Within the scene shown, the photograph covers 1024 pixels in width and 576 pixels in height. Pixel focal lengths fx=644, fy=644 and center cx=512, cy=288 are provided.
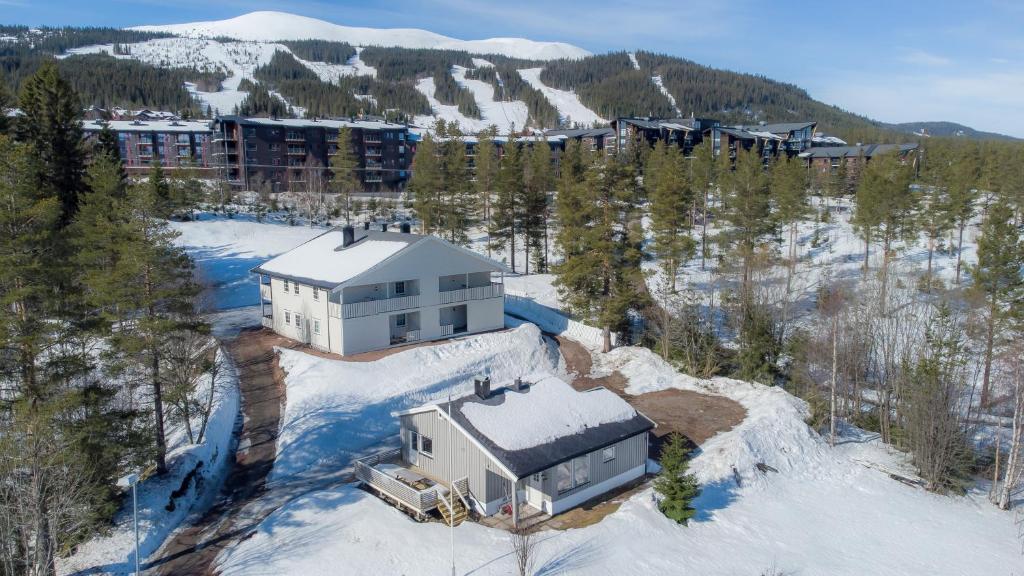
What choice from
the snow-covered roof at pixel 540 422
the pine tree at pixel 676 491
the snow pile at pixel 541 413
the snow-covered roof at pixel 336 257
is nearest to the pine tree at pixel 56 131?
the snow-covered roof at pixel 336 257

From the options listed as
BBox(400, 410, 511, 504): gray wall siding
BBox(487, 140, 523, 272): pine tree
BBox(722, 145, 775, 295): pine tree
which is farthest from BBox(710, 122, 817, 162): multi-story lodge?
BBox(400, 410, 511, 504): gray wall siding

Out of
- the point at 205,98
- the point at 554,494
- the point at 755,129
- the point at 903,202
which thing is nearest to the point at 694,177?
the point at 903,202

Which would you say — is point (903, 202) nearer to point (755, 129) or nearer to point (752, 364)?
point (752, 364)

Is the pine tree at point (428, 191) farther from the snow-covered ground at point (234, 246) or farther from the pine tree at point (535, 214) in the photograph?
the snow-covered ground at point (234, 246)

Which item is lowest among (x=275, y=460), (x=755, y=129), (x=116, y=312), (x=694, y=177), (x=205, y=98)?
(x=275, y=460)

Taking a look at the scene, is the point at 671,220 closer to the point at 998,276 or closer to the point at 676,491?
the point at 998,276

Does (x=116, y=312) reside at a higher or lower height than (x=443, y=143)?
lower
